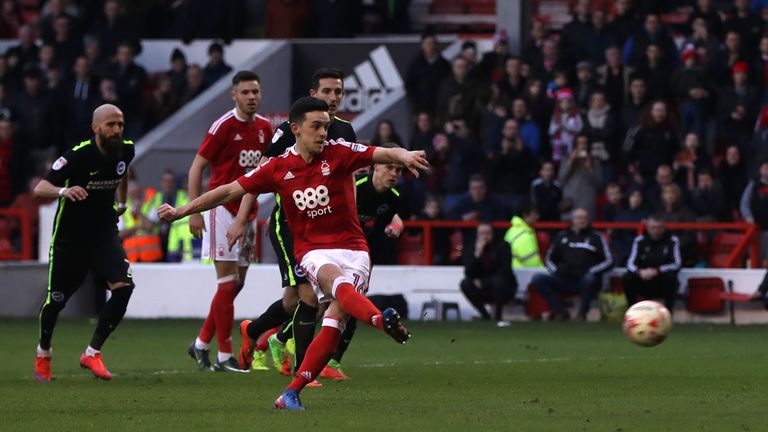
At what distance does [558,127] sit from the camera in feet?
70.4

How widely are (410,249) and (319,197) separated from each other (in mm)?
11896

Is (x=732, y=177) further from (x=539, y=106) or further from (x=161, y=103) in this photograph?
(x=161, y=103)

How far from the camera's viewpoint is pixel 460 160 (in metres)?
21.6

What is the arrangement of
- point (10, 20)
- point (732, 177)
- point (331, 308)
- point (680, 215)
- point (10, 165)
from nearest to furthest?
point (331, 308)
point (680, 215)
point (732, 177)
point (10, 165)
point (10, 20)

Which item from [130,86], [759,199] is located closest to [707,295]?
[759,199]

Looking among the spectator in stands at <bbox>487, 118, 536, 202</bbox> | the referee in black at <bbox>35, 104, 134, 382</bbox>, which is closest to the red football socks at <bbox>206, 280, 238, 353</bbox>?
the referee in black at <bbox>35, 104, 134, 382</bbox>

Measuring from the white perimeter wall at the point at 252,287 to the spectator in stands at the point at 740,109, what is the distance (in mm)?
Result: 2254

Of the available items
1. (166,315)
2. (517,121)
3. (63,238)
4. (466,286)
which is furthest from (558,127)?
(63,238)

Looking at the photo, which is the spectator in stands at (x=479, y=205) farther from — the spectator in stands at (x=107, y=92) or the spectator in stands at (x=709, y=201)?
the spectator in stands at (x=107, y=92)

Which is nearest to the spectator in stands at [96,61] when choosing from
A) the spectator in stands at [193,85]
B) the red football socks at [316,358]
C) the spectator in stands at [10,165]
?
the spectator in stands at [193,85]

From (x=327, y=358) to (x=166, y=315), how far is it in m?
12.5

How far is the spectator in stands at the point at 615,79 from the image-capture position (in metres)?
21.7

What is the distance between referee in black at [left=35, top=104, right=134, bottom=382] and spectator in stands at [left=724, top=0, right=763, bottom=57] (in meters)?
12.1

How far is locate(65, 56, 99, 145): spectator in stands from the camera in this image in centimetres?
2441
